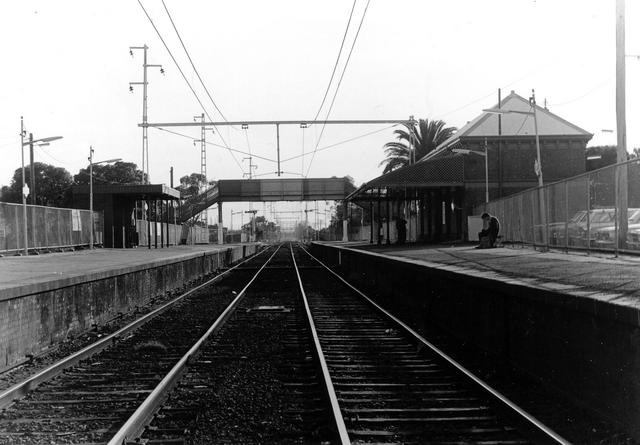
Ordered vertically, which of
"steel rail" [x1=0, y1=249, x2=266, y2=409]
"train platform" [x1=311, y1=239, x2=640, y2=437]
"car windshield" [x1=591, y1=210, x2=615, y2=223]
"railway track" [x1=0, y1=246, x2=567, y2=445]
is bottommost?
"railway track" [x1=0, y1=246, x2=567, y2=445]

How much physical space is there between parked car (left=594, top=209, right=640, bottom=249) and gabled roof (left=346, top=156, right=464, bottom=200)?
1842 cm

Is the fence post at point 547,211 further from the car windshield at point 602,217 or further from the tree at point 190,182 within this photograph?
the tree at point 190,182

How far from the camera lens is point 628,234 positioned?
14.0 meters

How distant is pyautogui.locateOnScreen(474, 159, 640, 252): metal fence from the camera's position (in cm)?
1346

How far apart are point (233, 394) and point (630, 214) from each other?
32.2ft

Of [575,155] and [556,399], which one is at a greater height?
[575,155]

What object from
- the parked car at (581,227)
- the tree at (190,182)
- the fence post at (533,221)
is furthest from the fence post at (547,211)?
the tree at (190,182)

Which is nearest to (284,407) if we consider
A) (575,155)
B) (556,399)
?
(556,399)

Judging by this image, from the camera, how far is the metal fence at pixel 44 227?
27609mm

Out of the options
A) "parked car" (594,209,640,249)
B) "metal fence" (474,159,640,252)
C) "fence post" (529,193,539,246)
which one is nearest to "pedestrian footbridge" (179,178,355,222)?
"metal fence" (474,159,640,252)

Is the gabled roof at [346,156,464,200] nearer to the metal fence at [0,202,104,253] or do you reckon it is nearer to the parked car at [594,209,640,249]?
the metal fence at [0,202,104,253]

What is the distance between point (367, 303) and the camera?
53.6ft

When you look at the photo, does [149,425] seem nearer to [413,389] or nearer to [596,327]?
[413,389]

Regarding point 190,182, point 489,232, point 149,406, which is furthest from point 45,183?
point 149,406
